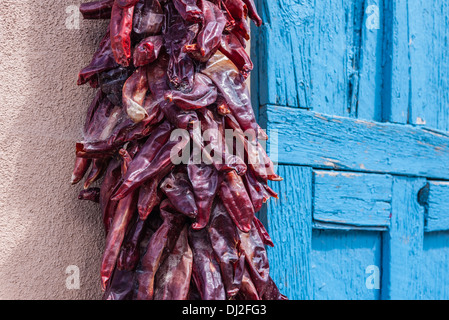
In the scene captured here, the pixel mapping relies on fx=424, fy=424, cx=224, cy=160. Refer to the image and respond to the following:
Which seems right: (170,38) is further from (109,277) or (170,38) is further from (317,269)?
(317,269)

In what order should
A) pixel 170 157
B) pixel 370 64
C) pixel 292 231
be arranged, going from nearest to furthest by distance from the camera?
pixel 170 157, pixel 292 231, pixel 370 64

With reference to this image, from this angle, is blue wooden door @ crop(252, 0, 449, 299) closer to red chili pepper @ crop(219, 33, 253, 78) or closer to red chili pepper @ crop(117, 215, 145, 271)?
red chili pepper @ crop(219, 33, 253, 78)

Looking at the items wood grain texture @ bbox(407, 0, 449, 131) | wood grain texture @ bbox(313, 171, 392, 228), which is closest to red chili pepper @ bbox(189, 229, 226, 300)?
wood grain texture @ bbox(313, 171, 392, 228)

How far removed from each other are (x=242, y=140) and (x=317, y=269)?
51cm

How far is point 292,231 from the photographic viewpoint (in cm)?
103

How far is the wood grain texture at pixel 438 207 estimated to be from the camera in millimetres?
1244

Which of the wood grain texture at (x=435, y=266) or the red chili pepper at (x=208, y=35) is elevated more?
the red chili pepper at (x=208, y=35)

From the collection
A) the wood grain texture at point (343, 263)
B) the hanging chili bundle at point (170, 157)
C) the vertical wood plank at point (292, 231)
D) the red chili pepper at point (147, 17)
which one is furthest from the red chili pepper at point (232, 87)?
the wood grain texture at point (343, 263)

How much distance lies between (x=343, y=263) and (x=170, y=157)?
2.18ft

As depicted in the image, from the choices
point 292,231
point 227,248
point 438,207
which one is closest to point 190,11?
point 227,248

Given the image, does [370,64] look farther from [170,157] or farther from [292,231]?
[170,157]

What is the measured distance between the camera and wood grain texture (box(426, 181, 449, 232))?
4.08ft

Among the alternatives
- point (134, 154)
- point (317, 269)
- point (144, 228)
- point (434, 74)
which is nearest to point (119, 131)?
point (134, 154)

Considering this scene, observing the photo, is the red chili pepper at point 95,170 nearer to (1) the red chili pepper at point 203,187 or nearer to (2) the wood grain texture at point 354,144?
(1) the red chili pepper at point 203,187
